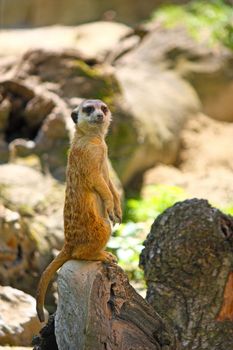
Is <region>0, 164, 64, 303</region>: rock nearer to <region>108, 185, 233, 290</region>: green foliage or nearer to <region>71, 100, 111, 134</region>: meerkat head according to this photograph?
<region>108, 185, 233, 290</region>: green foliage

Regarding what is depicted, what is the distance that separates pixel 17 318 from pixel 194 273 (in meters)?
1.47

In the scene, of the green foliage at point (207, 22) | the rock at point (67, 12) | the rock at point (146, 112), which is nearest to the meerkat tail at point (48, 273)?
the rock at point (146, 112)

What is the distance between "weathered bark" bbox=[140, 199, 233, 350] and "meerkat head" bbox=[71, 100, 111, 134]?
24.3 inches

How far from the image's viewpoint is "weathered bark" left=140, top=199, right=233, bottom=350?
391cm

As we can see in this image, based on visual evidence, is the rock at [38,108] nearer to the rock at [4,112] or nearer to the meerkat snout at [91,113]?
the rock at [4,112]

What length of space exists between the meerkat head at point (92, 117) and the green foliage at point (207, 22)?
5923mm

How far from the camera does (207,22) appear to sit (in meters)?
9.72

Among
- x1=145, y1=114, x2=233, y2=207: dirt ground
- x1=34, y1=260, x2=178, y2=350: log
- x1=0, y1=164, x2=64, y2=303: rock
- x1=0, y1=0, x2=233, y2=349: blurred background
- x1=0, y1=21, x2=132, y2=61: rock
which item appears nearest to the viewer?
x1=34, y1=260, x2=178, y2=350: log

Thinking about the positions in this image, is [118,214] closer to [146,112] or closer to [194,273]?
[194,273]

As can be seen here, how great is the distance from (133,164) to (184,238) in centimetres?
391

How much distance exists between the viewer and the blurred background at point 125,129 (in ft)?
18.7

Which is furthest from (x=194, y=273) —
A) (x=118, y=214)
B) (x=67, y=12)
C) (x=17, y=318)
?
(x=67, y=12)

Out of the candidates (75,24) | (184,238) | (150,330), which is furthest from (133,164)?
(75,24)

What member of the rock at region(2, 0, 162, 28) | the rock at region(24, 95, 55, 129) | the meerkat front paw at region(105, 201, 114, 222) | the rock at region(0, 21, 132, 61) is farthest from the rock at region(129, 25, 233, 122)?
the meerkat front paw at region(105, 201, 114, 222)
